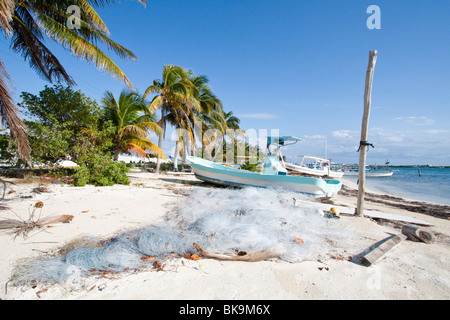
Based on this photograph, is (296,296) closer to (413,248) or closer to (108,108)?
(413,248)

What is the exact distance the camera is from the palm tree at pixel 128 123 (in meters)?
10.9

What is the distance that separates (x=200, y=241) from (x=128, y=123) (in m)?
11.0

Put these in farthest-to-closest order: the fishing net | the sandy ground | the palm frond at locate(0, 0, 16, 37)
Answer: the palm frond at locate(0, 0, 16, 37) < the fishing net < the sandy ground

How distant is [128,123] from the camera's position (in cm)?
1155

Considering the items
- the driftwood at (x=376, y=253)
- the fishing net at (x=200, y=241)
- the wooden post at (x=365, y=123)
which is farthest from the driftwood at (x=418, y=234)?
the wooden post at (x=365, y=123)

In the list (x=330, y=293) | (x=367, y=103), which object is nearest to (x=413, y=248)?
(x=330, y=293)

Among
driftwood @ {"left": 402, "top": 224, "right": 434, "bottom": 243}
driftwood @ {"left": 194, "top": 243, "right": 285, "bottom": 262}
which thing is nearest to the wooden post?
driftwood @ {"left": 402, "top": 224, "right": 434, "bottom": 243}

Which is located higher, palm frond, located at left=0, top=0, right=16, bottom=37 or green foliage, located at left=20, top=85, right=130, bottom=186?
palm frond, located at left=0, top=0, right=16, bottom=37

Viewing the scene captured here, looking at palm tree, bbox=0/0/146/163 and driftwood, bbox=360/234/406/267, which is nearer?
driftwood, bbox=360/234/406/267

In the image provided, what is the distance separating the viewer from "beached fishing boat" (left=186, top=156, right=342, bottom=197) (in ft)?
23.2

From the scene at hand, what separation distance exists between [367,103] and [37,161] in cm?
1063

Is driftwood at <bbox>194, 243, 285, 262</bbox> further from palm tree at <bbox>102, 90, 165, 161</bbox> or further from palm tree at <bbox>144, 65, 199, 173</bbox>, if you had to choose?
palm tree at <bbox>144, 65, 199, 173</bbox>

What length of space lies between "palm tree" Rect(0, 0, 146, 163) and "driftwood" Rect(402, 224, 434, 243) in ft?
27.8

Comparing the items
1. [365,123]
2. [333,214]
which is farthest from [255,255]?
[365,123]
